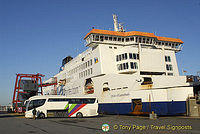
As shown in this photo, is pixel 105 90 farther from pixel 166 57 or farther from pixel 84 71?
pixel 166 57

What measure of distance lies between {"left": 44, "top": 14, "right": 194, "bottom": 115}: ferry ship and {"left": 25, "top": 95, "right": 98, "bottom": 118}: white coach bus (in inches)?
181

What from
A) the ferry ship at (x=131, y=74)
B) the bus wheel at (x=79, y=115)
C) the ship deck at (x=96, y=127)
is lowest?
the bus wheel at (x=79, y=115)

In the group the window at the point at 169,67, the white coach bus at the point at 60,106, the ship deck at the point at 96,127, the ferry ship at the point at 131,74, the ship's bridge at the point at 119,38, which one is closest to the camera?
the ship deck at the point at 96,127

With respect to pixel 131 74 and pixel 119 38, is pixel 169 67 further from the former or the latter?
pixel 119 38

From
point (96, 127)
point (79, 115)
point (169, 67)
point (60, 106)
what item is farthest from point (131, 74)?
Answer: point (96, 127)

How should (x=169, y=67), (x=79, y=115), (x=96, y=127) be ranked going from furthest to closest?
(x=169, y=67) < (x=79, y=115) < (x=96, y=127)

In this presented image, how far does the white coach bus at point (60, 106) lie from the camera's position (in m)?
25.1

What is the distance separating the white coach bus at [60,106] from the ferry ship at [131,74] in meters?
4.60

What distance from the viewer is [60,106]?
1016 inches

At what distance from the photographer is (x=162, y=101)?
78.0 feet

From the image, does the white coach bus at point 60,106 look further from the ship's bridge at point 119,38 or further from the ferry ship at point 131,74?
the ship's bridge at point 119,38

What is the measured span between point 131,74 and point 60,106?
40.2ft

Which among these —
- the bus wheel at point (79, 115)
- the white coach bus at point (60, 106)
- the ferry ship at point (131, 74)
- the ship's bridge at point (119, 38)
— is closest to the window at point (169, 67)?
the ferry ship at point (131, 74)

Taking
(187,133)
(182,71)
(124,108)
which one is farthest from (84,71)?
(187,133)
